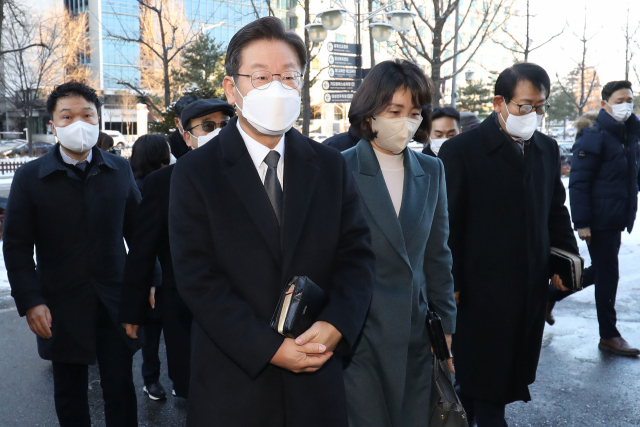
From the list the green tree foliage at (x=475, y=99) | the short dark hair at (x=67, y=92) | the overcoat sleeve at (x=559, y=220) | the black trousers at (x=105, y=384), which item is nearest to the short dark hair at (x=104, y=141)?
the short dark hair at (x=67, y=92)

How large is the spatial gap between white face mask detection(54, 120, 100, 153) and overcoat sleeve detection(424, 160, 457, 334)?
1.93m

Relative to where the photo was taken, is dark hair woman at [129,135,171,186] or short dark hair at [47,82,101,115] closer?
short dark hair at [47,82,101,115]

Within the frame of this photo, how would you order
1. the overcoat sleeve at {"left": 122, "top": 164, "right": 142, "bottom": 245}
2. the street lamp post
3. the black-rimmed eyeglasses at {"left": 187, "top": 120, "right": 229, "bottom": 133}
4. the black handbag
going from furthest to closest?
the street lamp post, the black-rimmed eyeglasses at {"left": 187, "top": 120, "right": 229, "bottom": 133}, the overcoat sleeve at {"left": 122, "top": 164, "right": 142, "bottom": 245}, the black handbag

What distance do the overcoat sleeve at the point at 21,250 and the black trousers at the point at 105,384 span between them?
341mm

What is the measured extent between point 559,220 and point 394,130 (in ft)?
4.53

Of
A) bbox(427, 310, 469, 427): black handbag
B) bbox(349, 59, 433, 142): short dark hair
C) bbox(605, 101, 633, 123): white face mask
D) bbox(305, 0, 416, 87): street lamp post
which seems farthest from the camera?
bbox(305, 0, 416, 87): street lamp post

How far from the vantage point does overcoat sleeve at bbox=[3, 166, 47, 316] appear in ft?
10.1

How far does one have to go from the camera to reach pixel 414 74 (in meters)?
2.77

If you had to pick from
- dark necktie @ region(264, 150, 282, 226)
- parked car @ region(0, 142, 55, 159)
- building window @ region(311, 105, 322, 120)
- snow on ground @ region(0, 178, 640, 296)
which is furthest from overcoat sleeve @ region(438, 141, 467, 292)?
building window @ region(311, 105, 322, 120)

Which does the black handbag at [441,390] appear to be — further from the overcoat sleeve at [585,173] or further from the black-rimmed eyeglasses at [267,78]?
the overcoat sleeve at [585,173]

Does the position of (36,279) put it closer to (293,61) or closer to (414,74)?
(293,61)

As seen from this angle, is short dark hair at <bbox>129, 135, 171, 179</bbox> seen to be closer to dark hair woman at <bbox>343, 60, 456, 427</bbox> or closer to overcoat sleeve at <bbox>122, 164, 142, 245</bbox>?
overcoat sleeve at <bbox>122, 164, 142, 245</bbox>

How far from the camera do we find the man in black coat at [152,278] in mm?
3107

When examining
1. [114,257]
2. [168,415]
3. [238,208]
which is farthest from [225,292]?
[168,415]
